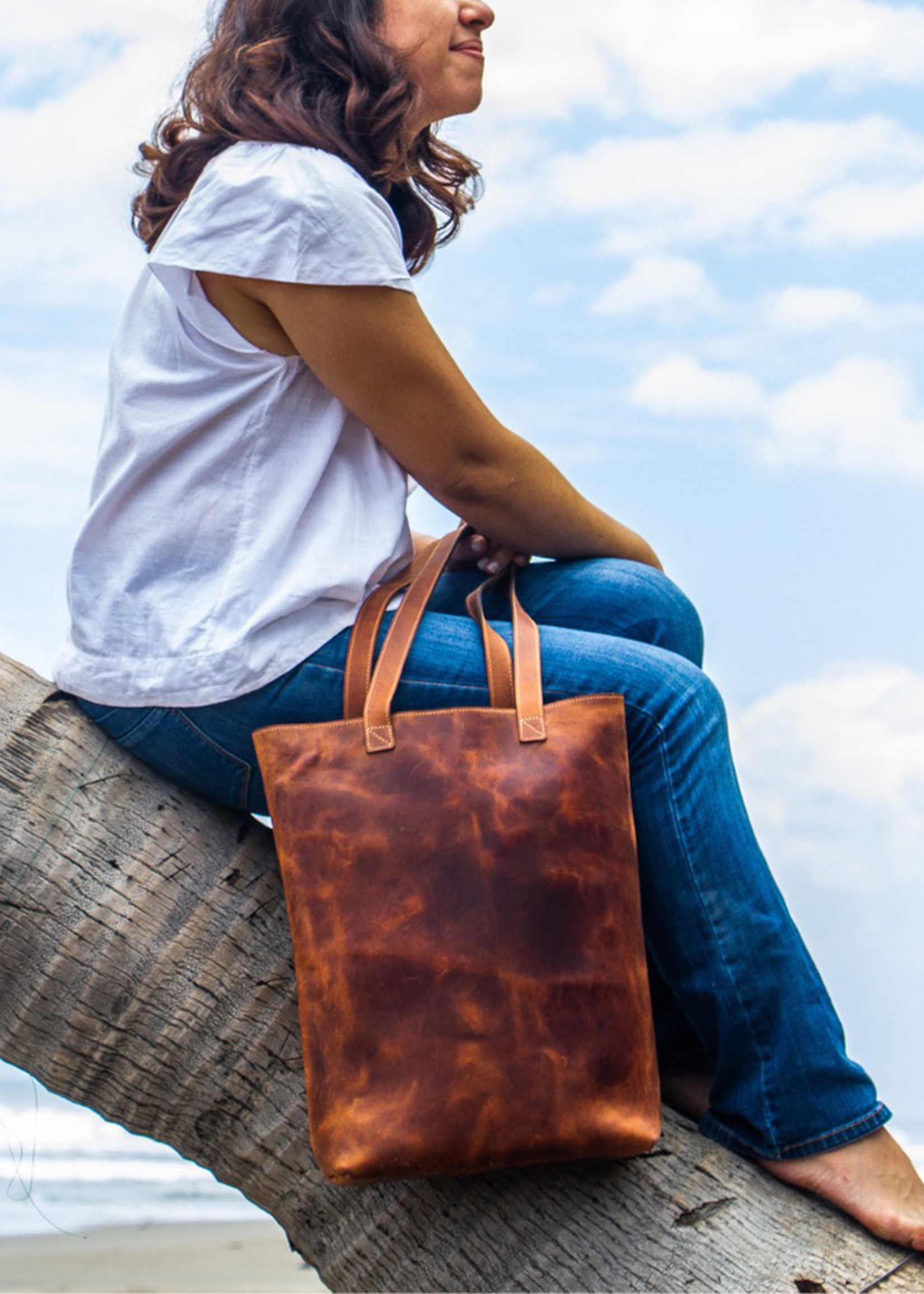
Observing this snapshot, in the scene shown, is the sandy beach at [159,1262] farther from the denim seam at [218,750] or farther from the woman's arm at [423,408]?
the woman's arm at [423,408]

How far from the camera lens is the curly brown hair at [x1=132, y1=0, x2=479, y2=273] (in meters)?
2.15

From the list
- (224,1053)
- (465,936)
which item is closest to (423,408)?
(465,936)

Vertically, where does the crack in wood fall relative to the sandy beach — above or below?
above

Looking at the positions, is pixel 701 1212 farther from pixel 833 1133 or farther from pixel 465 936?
pixel 465 936

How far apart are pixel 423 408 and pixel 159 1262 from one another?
663 cm

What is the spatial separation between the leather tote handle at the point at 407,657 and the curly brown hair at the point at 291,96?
26.3 inches

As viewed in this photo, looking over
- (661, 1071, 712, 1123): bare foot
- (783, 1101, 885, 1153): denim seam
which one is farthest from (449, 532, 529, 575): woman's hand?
(783, 1101, 885, 1153): denim seam

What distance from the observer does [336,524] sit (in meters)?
2.09

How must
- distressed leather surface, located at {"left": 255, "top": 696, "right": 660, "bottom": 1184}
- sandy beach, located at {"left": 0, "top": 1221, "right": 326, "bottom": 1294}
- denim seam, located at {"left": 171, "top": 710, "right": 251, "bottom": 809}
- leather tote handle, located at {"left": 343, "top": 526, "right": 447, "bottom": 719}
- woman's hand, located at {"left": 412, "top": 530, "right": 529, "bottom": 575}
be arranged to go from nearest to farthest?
distressed leather surface, located at {"left": 255, "top": 696, "right": 660, "bottom": 1184} < leather tote handle, located at {"left": 343, "top": 526, "right": 447, "bottom": 719} < denim seam, located at {"left": 171, "top": 710, "right": 251, "bottom": 809} < woman's hand, located at {"left": 412, "top": 530, "right": 529, "bottom": 575} < sandy beach, located at {"left": 0, "top": 1221, "right": 326, "bottom": 1294}

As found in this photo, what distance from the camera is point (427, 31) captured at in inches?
89.0

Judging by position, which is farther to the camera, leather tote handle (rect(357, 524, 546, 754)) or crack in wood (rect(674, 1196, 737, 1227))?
crack in wood (rect(674, 1196, 737, 1227))

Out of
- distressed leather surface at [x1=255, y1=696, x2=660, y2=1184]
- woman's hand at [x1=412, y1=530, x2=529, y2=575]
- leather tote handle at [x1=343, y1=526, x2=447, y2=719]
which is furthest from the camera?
woman's hand at [x1=412, y1=530, x2=529, y2=575]

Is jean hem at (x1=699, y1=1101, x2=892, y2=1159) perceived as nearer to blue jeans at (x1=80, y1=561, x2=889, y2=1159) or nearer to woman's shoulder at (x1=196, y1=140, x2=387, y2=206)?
blue jeans at (x1=80, y1=561, x2=889, y2=1159)

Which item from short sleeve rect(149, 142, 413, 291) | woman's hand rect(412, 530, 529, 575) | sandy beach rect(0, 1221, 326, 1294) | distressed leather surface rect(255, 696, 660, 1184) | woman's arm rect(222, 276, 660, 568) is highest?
short sleeve rect(149, 142, 413, 291)
